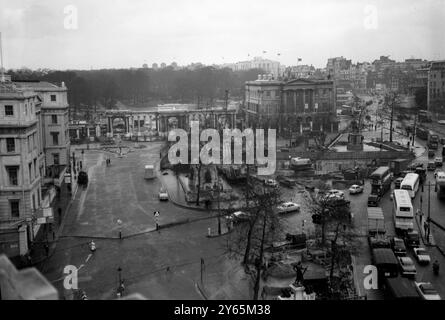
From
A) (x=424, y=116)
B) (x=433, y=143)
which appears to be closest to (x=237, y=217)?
(x=433, y=143)

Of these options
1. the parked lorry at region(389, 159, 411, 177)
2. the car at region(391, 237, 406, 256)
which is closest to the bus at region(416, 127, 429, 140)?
the parked lorry at region(389, 159, 411, 177)

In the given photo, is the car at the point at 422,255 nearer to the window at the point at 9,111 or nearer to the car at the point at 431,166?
the window at the point at 9,111

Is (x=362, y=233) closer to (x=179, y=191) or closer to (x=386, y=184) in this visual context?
(x=386, y=184)

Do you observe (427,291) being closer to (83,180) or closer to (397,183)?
(397,183)

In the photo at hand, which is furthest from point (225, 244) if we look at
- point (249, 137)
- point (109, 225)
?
point (249, 137)

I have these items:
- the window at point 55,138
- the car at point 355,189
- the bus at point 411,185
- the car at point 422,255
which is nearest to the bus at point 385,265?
the car at point 422,255

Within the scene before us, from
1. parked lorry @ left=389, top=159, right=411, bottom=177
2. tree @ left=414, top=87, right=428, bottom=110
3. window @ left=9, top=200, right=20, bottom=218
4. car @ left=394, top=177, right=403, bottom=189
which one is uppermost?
tree @ left=414, top=87, right=428, bottom=110

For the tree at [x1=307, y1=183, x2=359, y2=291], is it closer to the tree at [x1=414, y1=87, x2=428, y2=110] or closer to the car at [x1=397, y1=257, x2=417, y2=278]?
the car at [x1=397, y1=257, x2=417, y2=278]
